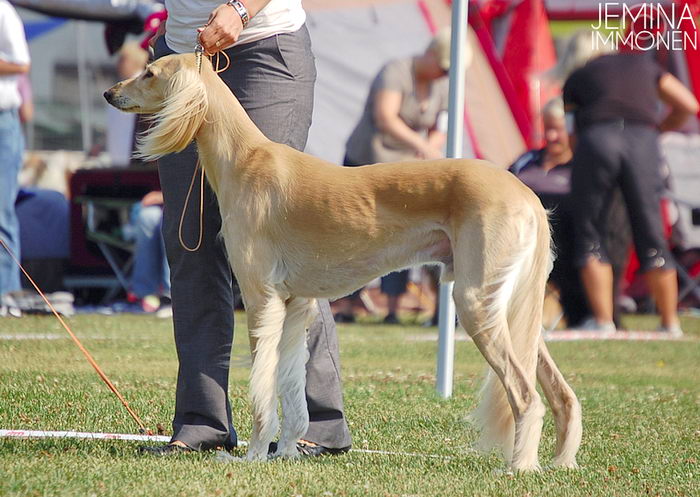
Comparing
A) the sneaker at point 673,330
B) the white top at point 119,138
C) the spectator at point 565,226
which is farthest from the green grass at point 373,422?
the white top at point 119,138

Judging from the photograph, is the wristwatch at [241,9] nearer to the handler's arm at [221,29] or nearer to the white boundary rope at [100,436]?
the handler's arm at [221,29]

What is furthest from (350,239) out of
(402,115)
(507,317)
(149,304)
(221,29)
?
(149,304)

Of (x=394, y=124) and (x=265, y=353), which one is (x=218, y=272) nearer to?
(x=265, y=353)

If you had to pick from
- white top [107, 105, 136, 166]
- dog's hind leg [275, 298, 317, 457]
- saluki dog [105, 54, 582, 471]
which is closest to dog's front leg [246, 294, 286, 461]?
saluki dog [105, 54, 582, 471]

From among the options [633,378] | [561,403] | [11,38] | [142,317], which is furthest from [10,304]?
[561,403]

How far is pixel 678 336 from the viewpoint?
9.27 m

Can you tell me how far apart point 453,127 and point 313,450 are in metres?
2.13

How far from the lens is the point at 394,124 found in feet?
32.6

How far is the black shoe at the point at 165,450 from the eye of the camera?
4.05m

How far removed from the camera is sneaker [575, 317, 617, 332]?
372 inches

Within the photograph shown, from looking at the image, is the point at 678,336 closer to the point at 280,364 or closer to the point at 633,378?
the point at 633,378

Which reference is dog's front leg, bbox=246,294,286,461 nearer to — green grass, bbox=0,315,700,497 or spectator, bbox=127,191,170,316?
green grass, bbox=0,315,700,497

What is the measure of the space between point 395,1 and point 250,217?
27.9 ft

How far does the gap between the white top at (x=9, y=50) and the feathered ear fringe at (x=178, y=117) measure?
217 inches
